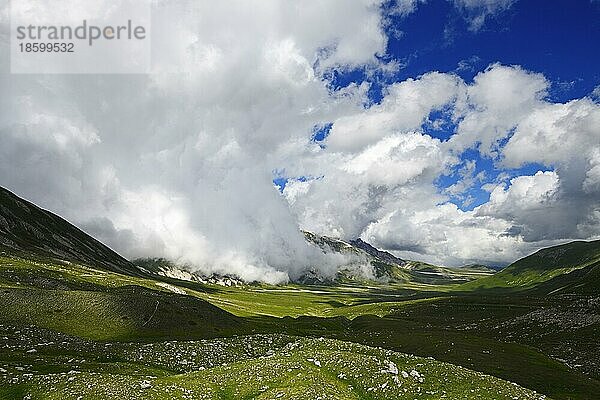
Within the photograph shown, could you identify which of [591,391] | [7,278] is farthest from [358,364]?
[7,278]

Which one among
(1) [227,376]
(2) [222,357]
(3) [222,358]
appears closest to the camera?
(1) [227,376]

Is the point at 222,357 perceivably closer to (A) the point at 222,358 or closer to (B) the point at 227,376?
(A) the point at 222,358

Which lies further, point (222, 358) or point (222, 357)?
point (222, 357)

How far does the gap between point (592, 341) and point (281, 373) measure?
85.8 metres

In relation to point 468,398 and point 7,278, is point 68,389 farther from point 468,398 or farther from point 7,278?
point 7,278

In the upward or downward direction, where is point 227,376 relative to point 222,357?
upward

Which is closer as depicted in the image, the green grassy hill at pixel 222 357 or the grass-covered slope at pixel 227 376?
the grass-covered slope at pixel 227 376

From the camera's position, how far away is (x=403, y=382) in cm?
3578

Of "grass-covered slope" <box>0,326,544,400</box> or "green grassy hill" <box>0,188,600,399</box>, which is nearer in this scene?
"grass-covered slope" <box>0,326,544,400</box>

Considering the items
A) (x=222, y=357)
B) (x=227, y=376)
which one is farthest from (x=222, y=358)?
(x=227, y=376)

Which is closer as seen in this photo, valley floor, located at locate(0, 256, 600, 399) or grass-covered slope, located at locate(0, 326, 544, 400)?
grass-covered slope, located at locate(0, 326, 544, 400)

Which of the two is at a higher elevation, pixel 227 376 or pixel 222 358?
pixel 227 376

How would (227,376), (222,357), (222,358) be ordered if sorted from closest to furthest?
(227,376) < (222,358) < (222,357)

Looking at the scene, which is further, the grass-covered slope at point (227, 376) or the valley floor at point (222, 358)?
the valley floor at point (222, 358)
